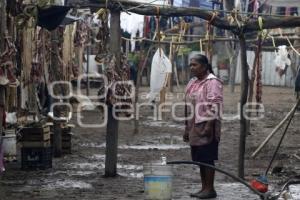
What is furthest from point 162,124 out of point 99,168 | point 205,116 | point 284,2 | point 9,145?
point 205,116

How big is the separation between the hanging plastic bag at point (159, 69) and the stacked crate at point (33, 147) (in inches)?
187

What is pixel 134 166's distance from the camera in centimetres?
1155

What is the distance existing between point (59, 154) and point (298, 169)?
4.31 meters

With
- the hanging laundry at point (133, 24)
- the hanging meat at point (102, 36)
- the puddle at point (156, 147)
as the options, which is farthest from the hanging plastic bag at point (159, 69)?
the hanging laundry at point (133, 24)

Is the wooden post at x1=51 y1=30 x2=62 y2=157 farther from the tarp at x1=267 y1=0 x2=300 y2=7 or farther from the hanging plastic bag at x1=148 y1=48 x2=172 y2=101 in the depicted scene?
the tarp at x1=267 y1=0 x2=300 y2=7

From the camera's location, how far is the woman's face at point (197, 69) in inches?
341

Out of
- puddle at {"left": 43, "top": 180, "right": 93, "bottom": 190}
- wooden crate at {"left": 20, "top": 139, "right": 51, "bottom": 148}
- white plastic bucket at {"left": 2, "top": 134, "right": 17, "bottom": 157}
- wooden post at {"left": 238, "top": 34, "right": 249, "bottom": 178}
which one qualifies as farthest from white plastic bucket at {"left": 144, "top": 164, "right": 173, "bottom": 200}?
white plastic bucket at {"left": 2, "top": 134, "right": 17, "bottom": 157}

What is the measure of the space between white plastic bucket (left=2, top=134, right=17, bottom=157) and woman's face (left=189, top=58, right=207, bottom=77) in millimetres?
4028

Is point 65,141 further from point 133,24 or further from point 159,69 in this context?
point 133,24

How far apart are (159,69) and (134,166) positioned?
13.4 feet

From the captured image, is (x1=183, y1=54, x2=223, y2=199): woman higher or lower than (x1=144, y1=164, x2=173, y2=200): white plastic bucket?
higher

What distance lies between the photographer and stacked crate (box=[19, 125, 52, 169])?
10875mm

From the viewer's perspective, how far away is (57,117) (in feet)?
40.1

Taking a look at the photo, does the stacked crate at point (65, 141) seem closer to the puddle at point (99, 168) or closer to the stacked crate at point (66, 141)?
the stacked crate at point (66, 141)
